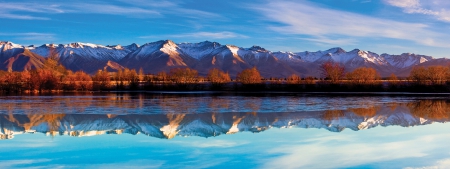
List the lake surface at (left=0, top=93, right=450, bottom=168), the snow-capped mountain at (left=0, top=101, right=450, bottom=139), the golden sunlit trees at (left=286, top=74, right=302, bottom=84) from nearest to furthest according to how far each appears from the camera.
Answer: the lake surface at (left=0, top=93, right=450, bottom=168) < the snow-capped mountain at (left=0, top=101, right=450, bottom=139) < the golden sunlit trees at (left=286, top=74, right=302, bottom=84)

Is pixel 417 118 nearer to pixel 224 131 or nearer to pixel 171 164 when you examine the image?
pixel 224 131

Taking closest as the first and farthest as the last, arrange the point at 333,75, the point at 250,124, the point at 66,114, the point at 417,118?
the point at 250,124, the point at 417,118, the point at 66,114, the point at 333,75

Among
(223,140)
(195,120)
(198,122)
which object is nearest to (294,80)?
(195,120)

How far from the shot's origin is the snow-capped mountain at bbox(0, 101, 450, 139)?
618 inches

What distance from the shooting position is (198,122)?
59.1ft

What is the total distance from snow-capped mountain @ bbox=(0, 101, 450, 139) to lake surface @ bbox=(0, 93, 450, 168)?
32 millimetres

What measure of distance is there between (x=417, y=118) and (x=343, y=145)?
26.4 ft

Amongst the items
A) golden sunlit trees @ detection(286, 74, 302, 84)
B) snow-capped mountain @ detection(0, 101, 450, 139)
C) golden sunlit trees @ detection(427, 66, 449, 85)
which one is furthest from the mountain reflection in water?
golden sunlit trees @ detection(286, 74, 302, 84)

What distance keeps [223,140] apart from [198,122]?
14.7ft

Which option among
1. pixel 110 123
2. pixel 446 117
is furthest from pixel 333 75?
pixel 110 123

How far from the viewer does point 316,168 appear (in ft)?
32.7

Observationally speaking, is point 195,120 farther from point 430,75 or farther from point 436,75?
point 430,75

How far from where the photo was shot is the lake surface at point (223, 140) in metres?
10.7

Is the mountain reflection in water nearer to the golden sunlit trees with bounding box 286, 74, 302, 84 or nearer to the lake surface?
the lake surface
